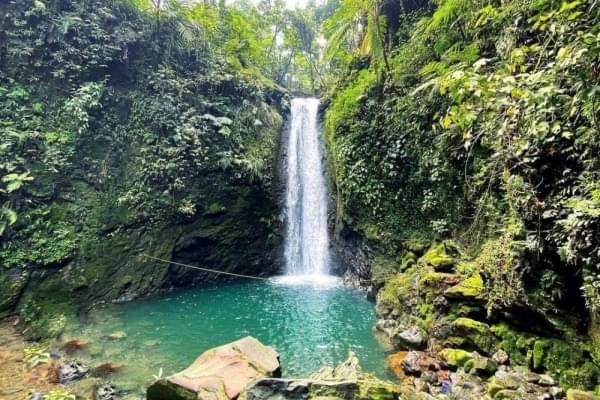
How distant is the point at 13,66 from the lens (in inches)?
432

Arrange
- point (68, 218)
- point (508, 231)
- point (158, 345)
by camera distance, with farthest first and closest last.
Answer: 1. point (68, 218)
2. point (158, 345)
3. point (508, 231)

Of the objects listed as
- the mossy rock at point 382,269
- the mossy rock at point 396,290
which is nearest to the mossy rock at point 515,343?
the mossy rock at point 396,290

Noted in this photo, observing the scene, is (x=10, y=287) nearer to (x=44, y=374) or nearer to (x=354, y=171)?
(x=44, y=374)

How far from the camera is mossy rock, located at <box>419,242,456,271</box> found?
7.46 meters

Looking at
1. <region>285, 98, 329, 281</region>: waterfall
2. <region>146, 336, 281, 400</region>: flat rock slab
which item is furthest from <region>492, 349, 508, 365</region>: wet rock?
<region>285, 98, 329, 281</region>: waterfall

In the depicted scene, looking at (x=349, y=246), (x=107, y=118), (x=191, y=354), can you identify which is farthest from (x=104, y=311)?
(x=349, y=246)

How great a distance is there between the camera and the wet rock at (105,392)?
5.30 metres

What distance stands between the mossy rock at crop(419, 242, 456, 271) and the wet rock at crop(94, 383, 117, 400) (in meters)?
6.42

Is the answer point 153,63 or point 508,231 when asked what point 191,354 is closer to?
point 508,231

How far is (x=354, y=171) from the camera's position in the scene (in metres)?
11.3

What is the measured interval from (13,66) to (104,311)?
8.23 meters

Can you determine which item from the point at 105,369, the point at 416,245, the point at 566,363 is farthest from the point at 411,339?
the point at 105,369

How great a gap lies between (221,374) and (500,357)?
4.03m

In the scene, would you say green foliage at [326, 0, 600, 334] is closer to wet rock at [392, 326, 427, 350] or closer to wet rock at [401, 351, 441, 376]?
wet rock at [401, 351, 441, 376]
